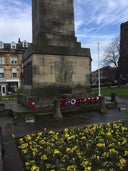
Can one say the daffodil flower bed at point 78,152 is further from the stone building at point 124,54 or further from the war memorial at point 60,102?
the stone building at point 124,54

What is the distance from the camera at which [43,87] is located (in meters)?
13.0

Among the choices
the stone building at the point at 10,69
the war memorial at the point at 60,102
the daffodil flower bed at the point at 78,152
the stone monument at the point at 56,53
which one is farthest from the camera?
the stone building at the point at 10,69

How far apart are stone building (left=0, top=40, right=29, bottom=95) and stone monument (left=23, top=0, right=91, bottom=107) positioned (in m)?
47.2

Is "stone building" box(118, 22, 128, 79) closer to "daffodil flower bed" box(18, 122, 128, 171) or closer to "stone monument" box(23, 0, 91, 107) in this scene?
"stone monument" box(23, 0, 91, 107)

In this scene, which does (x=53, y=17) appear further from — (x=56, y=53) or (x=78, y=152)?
(x=78, y=152)

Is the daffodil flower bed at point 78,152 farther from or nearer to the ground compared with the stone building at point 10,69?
nearer to the ground

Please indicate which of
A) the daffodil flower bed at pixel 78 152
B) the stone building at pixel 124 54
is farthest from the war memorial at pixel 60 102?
the stone building at pixel 124 54

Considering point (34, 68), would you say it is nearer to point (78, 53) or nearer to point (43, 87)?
point (43, 87)

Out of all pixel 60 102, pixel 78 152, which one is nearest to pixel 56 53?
pixel 60 102

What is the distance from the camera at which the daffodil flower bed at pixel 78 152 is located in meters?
4.79

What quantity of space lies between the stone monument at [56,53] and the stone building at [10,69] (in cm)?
4723

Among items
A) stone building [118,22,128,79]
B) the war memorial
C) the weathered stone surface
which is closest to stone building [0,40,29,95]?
stone building [118,22,128,79]

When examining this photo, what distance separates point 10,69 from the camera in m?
61.2

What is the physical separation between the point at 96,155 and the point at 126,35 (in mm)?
74247
